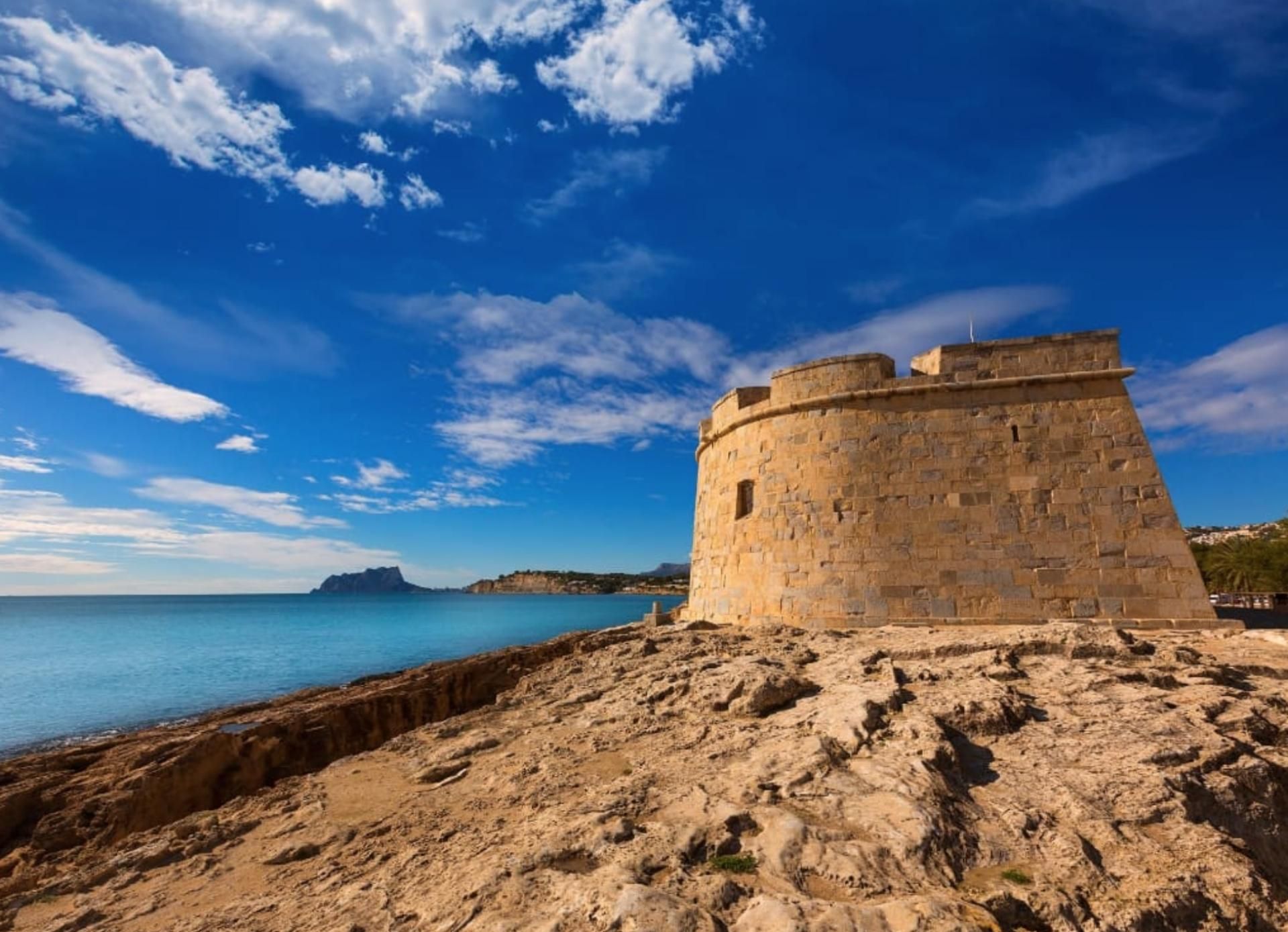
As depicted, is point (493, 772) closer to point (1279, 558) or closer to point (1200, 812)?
point (1200, 812)

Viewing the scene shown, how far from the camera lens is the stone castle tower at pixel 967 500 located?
30.8ft

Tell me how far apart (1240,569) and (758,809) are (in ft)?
113

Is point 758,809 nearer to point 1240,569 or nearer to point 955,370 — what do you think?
point 955,370

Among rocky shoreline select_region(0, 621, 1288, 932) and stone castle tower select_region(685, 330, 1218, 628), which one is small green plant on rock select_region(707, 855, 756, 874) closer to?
rocky shoreline select_region(0, 621, 1288, 932)

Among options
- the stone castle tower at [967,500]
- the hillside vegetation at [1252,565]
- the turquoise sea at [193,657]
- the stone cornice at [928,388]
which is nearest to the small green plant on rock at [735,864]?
the stone castle tower at [967,500]

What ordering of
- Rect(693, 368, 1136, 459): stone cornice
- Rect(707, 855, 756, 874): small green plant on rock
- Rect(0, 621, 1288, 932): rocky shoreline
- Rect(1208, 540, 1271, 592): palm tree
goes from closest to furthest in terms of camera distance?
Rect(0, 621, 1288, 932): rocky shoreline < Rect(707, 855, 756, 874): small green plant on rock < Rect(693, 368, 1136, 459): stone cornice < Rect(1208, 540, 1271, 592): palm tree

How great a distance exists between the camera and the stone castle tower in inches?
370

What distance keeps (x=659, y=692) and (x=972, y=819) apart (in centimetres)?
360

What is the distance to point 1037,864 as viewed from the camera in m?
3.55

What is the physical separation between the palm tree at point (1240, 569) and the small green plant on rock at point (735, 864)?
3376 cm

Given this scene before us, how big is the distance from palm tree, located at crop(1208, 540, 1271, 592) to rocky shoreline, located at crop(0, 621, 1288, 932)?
2614cm

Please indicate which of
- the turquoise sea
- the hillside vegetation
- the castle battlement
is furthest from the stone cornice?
the hillside vegetation

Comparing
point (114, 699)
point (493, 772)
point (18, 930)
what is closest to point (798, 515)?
point (493, 772)

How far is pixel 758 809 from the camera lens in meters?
4.09
